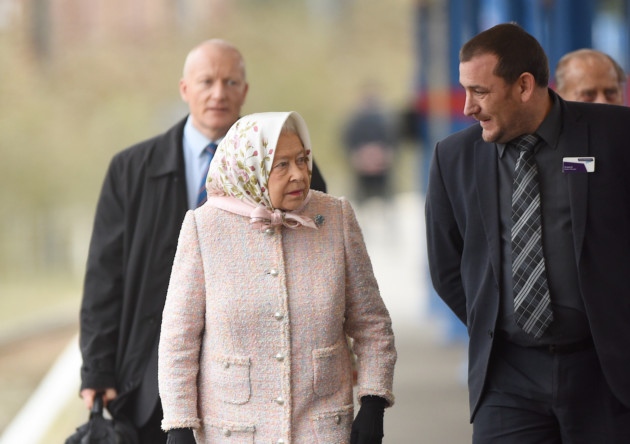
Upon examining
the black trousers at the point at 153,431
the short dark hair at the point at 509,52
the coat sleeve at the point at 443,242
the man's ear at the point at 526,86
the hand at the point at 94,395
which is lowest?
the black trousers at the point at 153,431

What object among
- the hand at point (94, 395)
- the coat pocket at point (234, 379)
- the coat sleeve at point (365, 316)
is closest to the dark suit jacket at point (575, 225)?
the coat sleeve at point (365, 316)

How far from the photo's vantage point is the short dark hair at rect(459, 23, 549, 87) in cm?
369

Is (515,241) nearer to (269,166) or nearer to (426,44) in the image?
(269,166)

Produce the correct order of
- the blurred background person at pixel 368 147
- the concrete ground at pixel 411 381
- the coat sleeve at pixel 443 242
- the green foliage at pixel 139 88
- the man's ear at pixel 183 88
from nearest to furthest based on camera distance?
the coat sleeve at pixel 443 242 < the man's ear at pixel 183 88 < the concrete ground at pixel 411 381 < the blurred background person at pixel 368 147 < the green foliage at pixel 139 88

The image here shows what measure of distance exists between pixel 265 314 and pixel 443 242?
0.73 metres

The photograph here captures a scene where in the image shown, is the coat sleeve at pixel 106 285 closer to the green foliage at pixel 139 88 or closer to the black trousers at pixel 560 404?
the black trousers at pixel 560 404

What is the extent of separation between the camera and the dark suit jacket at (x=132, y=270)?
450 cm

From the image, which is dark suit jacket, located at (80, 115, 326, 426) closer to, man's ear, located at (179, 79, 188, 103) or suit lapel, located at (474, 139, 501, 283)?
man's ear, located at (179, 79, 188, 103)

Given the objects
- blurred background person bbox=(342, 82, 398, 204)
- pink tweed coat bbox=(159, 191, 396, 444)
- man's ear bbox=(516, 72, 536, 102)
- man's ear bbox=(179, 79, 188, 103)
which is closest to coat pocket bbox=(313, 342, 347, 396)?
pink tweed coat bbox=(159, 191, 396, 444)

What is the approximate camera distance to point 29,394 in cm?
1232

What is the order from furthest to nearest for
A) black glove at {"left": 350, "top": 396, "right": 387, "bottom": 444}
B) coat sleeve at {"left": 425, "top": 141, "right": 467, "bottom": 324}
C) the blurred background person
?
the blurred background person, coat sleeve at {"left": 425, "top": 141, "right": 467, "bottom": 324}, black glove at {"left": 350, "top": 396, "right": 387, "bottom": 444}

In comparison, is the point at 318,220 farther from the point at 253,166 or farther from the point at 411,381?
the point at 411,381

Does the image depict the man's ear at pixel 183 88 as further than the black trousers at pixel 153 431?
Yes

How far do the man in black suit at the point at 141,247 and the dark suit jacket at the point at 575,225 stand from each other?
953 millimetres
